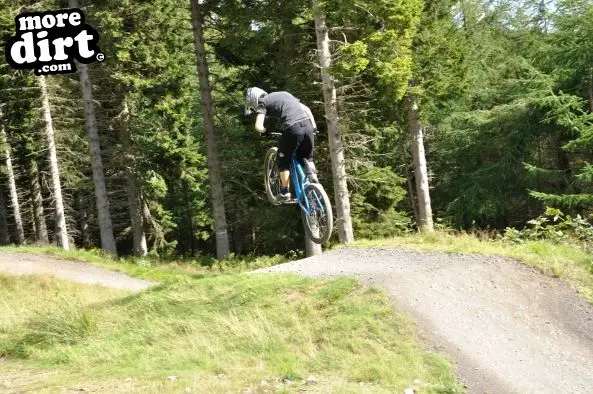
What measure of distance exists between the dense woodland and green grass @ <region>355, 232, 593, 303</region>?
434cm

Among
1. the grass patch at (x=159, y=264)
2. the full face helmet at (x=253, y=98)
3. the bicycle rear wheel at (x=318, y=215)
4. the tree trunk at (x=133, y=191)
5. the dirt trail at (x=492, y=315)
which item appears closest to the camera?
the dirt trail at (x=492, y=315)

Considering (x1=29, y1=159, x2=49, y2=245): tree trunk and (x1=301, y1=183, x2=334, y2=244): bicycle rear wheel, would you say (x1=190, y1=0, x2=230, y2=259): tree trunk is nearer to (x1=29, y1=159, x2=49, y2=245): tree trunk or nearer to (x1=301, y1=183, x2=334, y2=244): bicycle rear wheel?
(x1=301, y1=183, x2=334, y2=244): bicycle rear wheel

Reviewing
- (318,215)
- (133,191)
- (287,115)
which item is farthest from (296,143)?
(133,191)

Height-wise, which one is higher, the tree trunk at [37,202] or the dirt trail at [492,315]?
the tree trunk at [37,202]

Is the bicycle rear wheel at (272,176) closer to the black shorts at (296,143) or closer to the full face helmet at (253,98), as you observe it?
the black shorts at (296,143)

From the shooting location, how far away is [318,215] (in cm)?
822

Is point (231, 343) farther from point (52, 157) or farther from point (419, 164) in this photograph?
point (52, 157)

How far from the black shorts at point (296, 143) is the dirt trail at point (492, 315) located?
179 cm

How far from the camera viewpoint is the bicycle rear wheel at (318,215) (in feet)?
25.9

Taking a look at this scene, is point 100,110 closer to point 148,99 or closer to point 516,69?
point 148,99

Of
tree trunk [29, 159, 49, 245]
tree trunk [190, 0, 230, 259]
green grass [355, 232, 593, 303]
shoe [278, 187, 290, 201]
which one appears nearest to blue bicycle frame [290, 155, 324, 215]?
shoe [278, 187, 290, 201]

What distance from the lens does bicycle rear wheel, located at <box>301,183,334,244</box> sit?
7895 millimetres

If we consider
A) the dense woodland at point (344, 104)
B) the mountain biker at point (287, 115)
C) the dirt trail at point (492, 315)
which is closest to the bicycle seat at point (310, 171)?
the mountain biker at point (287, 115)

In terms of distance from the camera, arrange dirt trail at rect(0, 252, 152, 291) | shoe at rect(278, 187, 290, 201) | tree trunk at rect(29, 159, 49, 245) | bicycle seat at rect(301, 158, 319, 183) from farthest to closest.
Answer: tree trunk at rect(29, 159, 49, 245) < dirt trail at rect(0, 252, 152, 291) < shoe at rect(278, 187, 290, 201) < bicycle seat at rect(301, 158, 319, 183)
